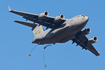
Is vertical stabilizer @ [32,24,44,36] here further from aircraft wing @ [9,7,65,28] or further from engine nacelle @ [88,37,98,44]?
engine nacelle @ [88,37,98,44]

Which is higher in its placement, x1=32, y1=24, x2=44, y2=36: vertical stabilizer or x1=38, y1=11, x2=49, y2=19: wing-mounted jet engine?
x1=32, y1=24, x2=44, y2=36: vertical stabilizer

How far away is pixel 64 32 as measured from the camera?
928 inches

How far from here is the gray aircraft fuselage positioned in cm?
2290

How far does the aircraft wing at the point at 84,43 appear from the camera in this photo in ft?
90.5

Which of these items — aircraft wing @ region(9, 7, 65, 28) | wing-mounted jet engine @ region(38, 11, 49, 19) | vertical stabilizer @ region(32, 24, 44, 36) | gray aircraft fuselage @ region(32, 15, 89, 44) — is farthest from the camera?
vertical stabilizer @ region(32, 24, 44, 36)

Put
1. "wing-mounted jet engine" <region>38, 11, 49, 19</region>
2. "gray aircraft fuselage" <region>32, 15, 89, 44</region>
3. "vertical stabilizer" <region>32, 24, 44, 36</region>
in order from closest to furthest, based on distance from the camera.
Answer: "wing-mounted jet engine" <region>38, 11, 49, 19</region> < "gray aircraft fuselage" <region>32, 15, 89, 44</region> < "vertical stabilizer" <region>32, 24, 44, 36</region>

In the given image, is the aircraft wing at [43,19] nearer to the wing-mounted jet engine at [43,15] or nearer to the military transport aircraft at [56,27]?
the military transport aircraft at [56,27]

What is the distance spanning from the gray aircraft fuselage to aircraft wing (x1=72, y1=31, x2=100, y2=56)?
2.81 metres

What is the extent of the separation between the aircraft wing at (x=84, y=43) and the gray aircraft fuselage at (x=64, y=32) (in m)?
2.81

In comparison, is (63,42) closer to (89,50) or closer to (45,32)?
(45,32)

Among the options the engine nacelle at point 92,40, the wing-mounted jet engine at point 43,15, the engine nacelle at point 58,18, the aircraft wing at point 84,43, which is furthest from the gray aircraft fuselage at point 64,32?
the engine nacelle at point 92,40

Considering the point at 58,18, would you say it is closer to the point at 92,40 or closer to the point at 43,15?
the point at 43,15

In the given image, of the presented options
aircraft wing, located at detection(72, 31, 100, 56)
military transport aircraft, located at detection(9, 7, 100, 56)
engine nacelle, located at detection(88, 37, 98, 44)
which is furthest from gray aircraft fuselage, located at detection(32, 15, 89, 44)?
engine nacelle, located at detection(88, 37, 98, 44)

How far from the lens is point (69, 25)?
23156 mm
